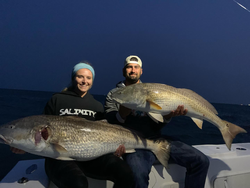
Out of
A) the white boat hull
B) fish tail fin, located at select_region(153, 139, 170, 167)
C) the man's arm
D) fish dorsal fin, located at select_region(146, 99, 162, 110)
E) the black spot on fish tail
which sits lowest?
the white boat hull

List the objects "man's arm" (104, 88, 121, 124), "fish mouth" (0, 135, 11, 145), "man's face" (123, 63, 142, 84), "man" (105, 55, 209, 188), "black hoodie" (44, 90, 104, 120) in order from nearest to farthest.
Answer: "fish mouth" (0, 135, 11, 145) < "man" (105, 55, 209, 188) < "black hoodie" (44, 90, 104, 120) < "man's arm" (104, 88, 121, 124) < "man's face" (123, 63, 142, 84)

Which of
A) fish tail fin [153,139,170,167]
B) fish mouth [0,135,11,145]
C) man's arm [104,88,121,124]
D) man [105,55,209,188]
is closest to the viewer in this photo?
fish mouth [0,135,11,145]

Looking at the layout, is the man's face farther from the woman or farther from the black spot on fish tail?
the black spot on fish tail

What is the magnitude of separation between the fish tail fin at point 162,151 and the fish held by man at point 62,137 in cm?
59

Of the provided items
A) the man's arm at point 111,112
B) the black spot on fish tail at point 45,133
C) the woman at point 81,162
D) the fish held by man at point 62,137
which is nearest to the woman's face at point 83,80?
the woman at point 81,162

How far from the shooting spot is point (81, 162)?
101 inches

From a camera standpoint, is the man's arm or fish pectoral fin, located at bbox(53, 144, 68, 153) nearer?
fish pectoral fin, located at bbox(53, 144, 68, 153)

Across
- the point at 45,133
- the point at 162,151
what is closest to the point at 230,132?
the point at 162,151

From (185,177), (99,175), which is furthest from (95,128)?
(185,177)

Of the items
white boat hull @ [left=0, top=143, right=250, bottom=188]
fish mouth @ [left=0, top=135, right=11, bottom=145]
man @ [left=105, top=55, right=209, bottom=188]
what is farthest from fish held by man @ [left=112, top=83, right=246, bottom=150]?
fish mouth @ [left=0, top=135, right=11, bottom=145]

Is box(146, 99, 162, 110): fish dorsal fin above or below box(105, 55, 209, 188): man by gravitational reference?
above

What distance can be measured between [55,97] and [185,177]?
8.88ft

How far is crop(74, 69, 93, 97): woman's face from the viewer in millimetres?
3055

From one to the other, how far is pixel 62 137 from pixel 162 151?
1.64m
